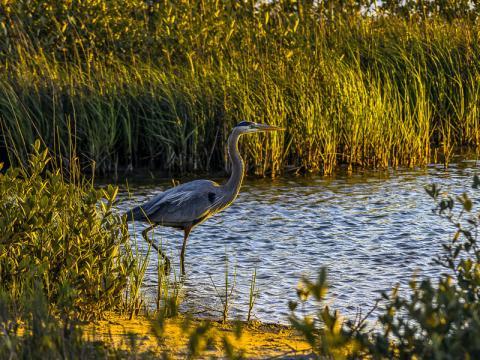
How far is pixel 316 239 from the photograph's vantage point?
899 centimetres

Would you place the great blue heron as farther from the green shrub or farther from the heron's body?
the green shrub

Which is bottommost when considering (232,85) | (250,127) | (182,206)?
(182,206)

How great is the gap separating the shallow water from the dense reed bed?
2.23 feet

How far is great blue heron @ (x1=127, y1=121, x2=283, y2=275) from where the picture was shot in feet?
27.9

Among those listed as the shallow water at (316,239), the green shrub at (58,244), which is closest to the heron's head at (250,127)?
the shallow water at (316,239)

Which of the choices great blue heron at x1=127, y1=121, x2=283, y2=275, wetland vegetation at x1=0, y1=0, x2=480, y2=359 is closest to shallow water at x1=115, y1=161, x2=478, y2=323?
great blue heron at x1=127, y1=121, x2=283, y2=275

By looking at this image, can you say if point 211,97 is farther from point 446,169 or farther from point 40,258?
point 40,258

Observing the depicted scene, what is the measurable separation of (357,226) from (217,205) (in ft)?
5.06

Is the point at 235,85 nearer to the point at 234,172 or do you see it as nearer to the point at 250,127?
the point at 250,127

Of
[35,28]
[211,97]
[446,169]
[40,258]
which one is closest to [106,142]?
[211,97]

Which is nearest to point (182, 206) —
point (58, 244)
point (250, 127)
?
point (250, 127)

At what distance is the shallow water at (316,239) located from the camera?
7.22 m

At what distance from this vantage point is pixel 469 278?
4.23 m

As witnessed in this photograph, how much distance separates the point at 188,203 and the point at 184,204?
2.5 inches
